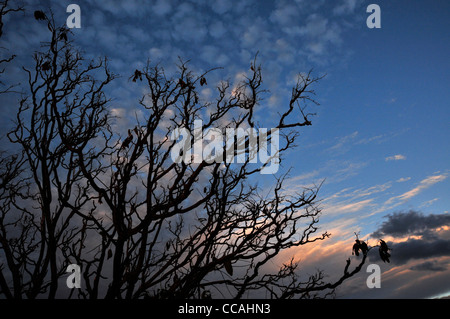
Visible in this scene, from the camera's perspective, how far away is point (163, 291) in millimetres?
6137

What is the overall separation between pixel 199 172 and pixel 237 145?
1.11 m

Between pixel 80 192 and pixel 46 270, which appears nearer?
pixel 46 270

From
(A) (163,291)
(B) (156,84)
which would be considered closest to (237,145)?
(B) (156,84)

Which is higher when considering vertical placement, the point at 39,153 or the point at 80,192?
the point at 39,153

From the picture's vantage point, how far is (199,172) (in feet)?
20.1

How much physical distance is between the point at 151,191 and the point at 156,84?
9.23ft
